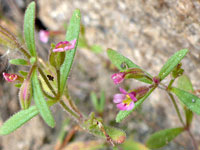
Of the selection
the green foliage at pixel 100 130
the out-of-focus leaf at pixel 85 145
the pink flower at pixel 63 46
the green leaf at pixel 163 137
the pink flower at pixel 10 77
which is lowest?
the out-of-focus leaf at pixel 85 145

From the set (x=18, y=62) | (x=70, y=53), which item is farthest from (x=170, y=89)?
(x=18, y=62)

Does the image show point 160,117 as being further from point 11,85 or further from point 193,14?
point 11,85

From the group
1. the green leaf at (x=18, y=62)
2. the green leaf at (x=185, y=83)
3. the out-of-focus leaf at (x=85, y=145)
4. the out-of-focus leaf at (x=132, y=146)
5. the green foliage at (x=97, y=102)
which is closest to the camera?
the green leaf at (x=18, y=62)

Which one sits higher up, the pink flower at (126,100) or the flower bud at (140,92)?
the flower bud at (140,92)

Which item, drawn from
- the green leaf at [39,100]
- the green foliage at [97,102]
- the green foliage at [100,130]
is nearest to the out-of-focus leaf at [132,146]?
the green foliage at [97,102]

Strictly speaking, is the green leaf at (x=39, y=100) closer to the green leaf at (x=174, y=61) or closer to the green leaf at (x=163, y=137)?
the green leaf at (x=174, y=61)

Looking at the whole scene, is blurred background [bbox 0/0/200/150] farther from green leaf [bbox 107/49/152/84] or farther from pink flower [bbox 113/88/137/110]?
pink flower [bbox 113/88/137/110]

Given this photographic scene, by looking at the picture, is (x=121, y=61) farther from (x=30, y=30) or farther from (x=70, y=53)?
(x=30, y=30)
